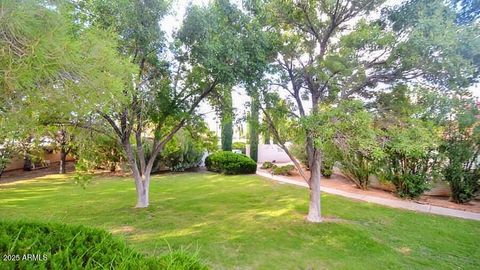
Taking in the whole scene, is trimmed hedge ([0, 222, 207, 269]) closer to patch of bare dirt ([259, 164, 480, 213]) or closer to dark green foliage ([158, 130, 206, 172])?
patch of bare dirt ([259, 164, 480, 213])

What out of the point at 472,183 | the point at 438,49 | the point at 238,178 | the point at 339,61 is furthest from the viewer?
the point at 238,178

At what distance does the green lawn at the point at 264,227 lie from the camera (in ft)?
15.5

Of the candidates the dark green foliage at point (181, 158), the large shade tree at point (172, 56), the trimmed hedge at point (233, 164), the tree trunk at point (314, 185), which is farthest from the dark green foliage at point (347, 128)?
the dark green foliage at point (181, 158)

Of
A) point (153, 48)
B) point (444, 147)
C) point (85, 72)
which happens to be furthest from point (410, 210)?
point (85, 72)

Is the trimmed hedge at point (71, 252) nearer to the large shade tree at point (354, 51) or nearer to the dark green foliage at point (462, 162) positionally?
the large shade tree at point (354, 51)

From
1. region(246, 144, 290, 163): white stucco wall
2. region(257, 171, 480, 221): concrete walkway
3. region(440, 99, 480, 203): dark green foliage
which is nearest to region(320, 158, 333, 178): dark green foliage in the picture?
region(257, 171, 480, 221): concrete walkway

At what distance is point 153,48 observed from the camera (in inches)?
246

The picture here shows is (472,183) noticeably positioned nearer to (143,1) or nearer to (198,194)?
(198,194)

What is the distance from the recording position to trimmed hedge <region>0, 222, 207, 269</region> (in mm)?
1797

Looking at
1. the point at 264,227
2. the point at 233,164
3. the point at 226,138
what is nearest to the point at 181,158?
the point at 226,138

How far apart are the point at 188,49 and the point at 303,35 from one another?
→ 281 cm

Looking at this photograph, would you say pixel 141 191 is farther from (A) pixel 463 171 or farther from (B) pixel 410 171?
(A) pixel 463 171

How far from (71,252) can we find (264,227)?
481 cm

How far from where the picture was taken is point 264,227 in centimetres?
631
